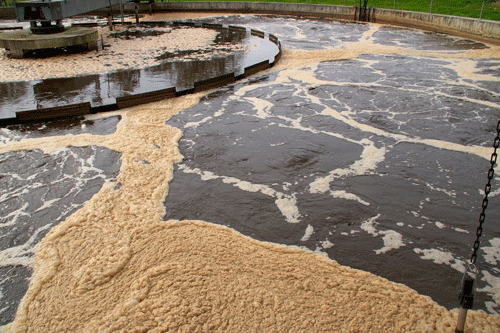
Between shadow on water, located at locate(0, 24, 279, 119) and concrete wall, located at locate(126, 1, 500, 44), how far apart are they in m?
10.4

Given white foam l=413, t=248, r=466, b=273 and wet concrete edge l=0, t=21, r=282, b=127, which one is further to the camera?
wet concrete edge l=0, t=21, r=282, b=127

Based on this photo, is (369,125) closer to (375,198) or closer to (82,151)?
(375,198)

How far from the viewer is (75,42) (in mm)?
14969

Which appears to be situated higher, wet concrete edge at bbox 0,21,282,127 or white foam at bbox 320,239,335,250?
wet concrete edge at bbox 0,21,282,127

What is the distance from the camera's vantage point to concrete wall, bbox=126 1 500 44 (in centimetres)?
1780

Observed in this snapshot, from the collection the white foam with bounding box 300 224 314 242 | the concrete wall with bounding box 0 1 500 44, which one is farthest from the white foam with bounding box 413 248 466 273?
the concrete wall with bounding box 0 1 500 44

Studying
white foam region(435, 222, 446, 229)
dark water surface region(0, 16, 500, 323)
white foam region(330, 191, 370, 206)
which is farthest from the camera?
white foam region(330, 191, 370, 206)

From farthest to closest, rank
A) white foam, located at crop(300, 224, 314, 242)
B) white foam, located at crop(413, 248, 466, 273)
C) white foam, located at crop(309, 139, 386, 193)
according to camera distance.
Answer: white foam, located at crop(309, 139, 386, 193) → white foam, located at crop(300, 224, 314, 242) → white foam, located at crop(413, 248, 466, 273)

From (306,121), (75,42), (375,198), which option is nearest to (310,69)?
(306,121)

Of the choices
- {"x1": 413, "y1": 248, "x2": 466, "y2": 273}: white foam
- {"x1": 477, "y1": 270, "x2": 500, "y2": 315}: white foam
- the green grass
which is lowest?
{"x1": 477, "y1": 270, "x2": 500, "y2": 315}: white foam

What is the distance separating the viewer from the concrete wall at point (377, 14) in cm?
1780

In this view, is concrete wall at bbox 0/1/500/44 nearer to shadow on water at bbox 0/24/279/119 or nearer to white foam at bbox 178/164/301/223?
shadow on water at bbox 0/24/279/119

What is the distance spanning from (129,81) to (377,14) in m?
19.2

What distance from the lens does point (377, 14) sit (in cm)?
2438
